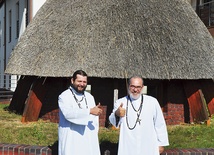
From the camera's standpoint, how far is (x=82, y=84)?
4840 millimetres

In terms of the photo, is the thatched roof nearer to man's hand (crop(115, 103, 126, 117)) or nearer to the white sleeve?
the white sleeve

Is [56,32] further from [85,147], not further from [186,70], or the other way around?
[85,147]

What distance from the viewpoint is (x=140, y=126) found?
4680 millimetres

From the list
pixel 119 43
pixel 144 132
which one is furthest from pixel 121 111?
pixel 119 43

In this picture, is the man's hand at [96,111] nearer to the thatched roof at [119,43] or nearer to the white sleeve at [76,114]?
the white sleeve at [76,114]

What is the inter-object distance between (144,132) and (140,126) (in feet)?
0.31

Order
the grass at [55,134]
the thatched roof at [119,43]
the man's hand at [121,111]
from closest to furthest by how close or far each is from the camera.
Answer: the man's hand at [121,111] → the grass at [55,134] → the thatched roof at [119,43]

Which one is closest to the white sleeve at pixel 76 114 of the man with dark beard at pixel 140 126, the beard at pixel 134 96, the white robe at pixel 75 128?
the white robe at pixel 75 128

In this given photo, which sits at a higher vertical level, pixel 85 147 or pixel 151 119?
pixel 151 119

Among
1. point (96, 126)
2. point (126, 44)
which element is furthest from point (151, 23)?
point (96, 126)

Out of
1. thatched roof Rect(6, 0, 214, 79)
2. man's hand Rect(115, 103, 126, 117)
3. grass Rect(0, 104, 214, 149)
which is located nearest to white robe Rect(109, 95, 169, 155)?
man's hand Rect(115, 103, 126, 117)

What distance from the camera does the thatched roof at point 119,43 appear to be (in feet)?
33.0

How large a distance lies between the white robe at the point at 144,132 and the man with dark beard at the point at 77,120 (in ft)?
1.40

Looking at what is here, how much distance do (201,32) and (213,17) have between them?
634cm
